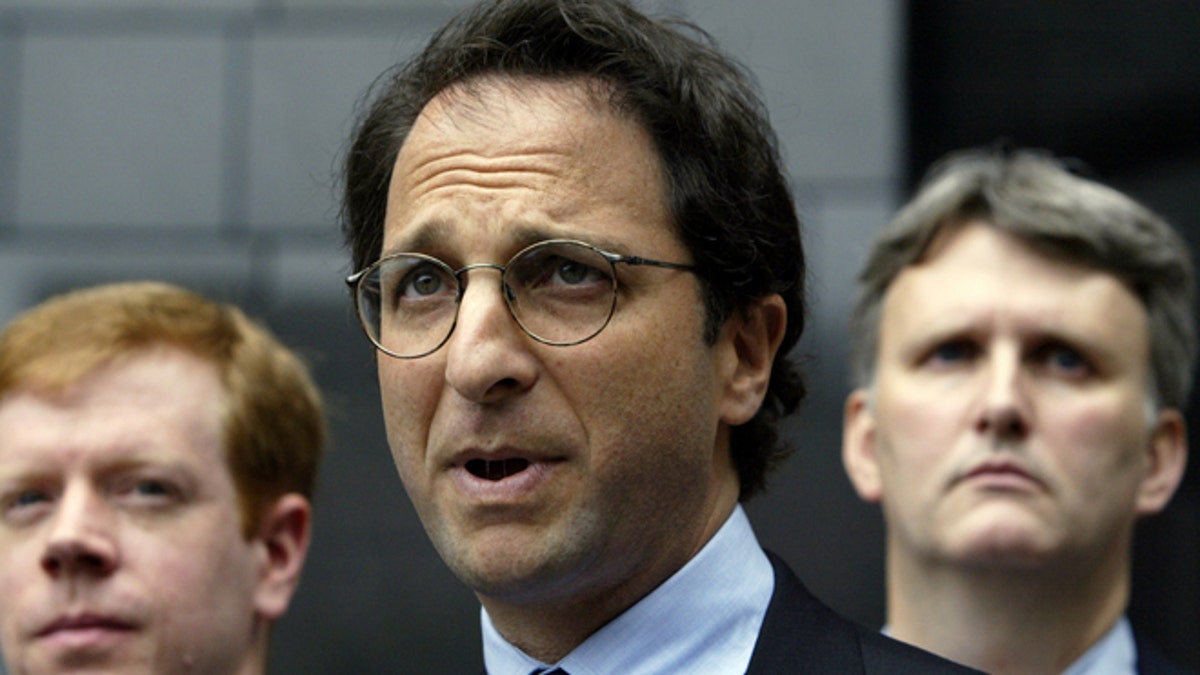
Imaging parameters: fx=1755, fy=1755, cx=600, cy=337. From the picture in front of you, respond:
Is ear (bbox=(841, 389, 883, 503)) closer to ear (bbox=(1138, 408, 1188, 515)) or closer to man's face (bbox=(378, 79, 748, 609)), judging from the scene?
ear (bbox=(1138, 408, 1188, 515))

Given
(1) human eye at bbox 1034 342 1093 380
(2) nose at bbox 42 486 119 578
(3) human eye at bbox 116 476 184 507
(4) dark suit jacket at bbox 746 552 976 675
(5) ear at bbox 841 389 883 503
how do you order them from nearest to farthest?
1. (4) dark suit jacket at bbox 746 552 976 675
2. (2) nose at bbox 42 486 119 578
3. (3) human eye at bbox 116 476 184 507
4. (1) human eye at bbox 1034 342 1093 380
5. (5) ear at bbox 841 389 883 503

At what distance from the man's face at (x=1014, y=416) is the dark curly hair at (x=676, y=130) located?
86cm

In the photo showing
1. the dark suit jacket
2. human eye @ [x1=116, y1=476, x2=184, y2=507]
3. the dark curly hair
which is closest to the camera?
the dark suit jacket

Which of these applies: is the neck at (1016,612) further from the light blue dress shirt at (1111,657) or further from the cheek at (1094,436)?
the cheek at (1094,436)

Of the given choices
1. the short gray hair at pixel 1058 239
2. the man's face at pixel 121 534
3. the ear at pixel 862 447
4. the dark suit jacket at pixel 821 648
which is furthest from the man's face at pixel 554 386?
the short gray hair at pixel 1058 239

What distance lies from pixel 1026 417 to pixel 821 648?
1.41 meters

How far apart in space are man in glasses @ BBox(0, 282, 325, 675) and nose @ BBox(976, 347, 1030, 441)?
161 centimetres

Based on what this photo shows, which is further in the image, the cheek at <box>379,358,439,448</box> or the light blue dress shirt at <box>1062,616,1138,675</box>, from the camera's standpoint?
the light blue dress shirt at <box>1062,616,1138,675</box>

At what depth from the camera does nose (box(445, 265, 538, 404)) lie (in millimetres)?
2705

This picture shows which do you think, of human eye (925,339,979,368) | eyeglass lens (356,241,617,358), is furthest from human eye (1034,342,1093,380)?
eyeglass lens (356,241,617,358)

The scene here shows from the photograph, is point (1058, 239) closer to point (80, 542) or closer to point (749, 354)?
point (749, 354)

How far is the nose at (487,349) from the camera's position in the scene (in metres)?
2.71

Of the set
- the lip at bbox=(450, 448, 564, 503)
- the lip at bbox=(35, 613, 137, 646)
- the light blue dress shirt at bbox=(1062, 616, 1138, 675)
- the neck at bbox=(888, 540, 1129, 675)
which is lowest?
the light blue dress shirt at bbox=(1062, 616, 1138, 675)

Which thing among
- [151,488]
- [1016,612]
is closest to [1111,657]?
[1016,612]
